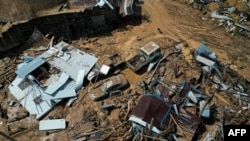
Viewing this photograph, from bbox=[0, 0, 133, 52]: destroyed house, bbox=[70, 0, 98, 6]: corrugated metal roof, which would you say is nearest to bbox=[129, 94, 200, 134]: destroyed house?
bbox=[0, 0, 133, 52]: destroyed house

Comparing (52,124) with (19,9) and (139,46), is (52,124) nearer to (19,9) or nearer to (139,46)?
(139,46)

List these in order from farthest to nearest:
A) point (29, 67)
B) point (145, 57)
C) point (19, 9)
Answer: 1. point (19, 9)
2. point (145, 57)
3. point (29, 67)

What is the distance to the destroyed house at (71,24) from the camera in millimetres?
21500

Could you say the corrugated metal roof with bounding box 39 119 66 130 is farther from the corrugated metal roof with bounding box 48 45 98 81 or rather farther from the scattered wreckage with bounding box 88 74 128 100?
the corrugated metal roof with bounding box 48 45 98 81

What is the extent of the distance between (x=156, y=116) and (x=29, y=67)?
934 cm

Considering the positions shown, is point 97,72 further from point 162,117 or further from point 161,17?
point 161,17

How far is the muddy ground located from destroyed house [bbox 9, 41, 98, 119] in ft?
1.91

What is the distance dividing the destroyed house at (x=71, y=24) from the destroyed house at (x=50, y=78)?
188 centimetres

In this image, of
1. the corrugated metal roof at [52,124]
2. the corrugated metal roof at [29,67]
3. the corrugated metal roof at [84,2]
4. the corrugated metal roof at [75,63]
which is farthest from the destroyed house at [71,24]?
the corrugated metal roof at [52,124]

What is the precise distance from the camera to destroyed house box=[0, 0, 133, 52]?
21500mm

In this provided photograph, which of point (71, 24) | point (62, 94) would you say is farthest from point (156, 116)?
point (71, 24)

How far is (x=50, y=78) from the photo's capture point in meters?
20.0

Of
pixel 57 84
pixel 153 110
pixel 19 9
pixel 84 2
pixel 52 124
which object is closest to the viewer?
pixel 153 110

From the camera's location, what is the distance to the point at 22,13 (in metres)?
21.5
